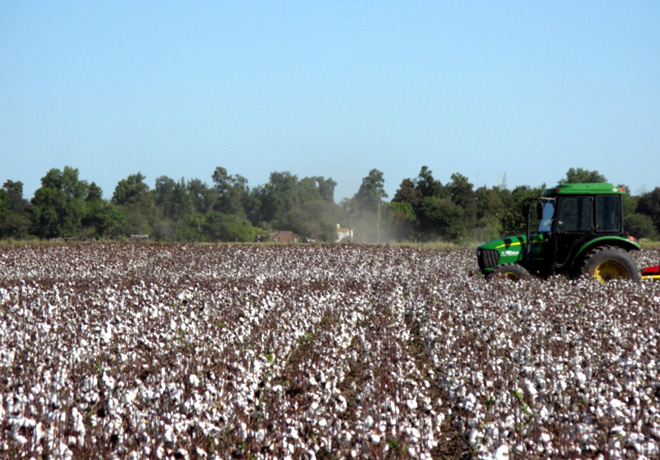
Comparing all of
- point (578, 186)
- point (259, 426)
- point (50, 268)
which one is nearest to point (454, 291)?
point (578, 186)

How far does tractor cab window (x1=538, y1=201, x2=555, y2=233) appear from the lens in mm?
15430

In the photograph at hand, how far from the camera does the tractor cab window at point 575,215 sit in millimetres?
15289

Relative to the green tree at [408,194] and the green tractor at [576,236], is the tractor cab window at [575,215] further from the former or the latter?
the green tree at [408,194]

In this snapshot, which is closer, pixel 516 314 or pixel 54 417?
pixel 54 417

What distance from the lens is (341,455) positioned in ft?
16.3

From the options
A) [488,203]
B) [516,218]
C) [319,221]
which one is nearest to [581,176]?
[488,203]

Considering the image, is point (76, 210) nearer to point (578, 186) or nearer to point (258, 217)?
point (258, 217)

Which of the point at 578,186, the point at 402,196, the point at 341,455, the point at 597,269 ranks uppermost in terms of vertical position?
the point at 402,196

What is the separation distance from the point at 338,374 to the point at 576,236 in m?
9.15

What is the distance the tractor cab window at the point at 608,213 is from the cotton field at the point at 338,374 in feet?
5.21

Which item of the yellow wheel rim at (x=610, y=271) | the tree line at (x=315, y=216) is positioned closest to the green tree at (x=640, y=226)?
the tree line at (x=315, y=216)

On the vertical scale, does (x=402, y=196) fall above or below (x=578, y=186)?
above

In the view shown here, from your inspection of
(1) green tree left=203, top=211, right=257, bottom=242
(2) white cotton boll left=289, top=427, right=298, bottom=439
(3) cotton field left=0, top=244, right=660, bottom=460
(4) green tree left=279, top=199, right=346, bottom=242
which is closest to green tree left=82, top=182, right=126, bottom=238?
(1) green tree left=203, top=211, right=257, bottom=242

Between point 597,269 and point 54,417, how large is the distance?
12484 mm
